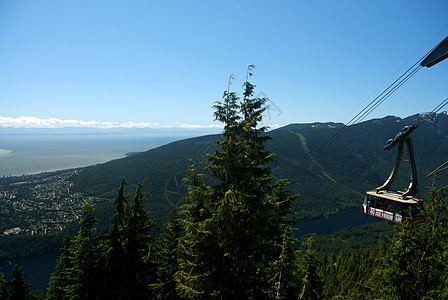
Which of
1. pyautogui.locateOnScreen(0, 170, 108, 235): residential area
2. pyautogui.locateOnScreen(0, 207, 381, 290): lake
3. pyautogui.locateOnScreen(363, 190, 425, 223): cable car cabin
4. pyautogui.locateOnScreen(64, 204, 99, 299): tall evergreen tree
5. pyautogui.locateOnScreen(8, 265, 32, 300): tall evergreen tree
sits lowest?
pyautogui.locateOnScreen(0, 207, 381, 290): lake

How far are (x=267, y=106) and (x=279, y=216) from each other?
18.4ft

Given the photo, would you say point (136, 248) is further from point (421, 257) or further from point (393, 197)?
point (393, 197)

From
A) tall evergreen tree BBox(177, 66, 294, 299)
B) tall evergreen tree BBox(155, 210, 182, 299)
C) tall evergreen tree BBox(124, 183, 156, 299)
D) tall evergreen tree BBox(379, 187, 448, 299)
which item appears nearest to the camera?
tall evergreen tree BBox(177, 66, 294, 299)

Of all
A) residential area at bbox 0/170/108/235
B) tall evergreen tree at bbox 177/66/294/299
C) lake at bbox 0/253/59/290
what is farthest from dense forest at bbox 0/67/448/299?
residential area at bbox 0/170/108/235

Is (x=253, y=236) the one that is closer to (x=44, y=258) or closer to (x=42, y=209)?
(x=44, y=258)

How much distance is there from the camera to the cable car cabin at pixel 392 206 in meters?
13.2

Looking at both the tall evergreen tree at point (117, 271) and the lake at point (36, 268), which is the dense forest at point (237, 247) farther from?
the lake at point (36, 268)

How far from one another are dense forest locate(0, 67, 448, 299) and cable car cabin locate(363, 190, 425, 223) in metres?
3.05

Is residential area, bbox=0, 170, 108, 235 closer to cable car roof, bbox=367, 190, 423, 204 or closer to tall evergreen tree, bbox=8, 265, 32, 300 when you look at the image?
tall evergreen tree, bbox=8, 265, 32, 300

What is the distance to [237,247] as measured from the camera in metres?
7.57

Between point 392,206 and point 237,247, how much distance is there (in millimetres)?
12573

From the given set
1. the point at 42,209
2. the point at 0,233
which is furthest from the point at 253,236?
the point at 42,209

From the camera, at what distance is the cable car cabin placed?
1323 cm

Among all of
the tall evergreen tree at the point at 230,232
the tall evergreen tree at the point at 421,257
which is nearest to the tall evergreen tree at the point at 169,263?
the tall evergreen tree at the point at 230,232
